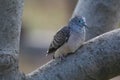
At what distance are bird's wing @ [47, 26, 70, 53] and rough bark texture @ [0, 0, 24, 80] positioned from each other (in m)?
0.35

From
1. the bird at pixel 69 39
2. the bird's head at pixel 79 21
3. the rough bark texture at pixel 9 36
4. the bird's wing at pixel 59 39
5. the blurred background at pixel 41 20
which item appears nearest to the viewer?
the rough bark texture at pixel 9 36

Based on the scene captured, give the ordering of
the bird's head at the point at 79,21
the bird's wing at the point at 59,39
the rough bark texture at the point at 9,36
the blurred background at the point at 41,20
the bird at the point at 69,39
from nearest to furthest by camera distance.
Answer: the rough bark texture at the point at 9,36 < the bird at the point at 69,39 < the bird's wing at the point at 59,39 < the bird's head at the point at 79,21 < the blurred background at the point at 41,20

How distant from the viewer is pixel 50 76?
193cm

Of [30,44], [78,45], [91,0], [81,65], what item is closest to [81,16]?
[91,0]

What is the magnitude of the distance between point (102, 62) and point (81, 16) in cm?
54

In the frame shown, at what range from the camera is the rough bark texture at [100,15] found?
7.97 ft

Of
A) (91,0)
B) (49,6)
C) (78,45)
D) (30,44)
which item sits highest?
(49,6)

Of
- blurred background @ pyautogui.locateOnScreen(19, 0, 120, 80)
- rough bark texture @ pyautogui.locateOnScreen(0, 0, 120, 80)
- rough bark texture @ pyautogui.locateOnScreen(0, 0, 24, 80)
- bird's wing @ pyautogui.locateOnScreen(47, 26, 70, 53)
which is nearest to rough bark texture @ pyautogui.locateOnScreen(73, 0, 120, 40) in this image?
bird's wing @ pyautogui.locateOnScreen(47, 26, 70, 53)

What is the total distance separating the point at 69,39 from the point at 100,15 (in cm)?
29

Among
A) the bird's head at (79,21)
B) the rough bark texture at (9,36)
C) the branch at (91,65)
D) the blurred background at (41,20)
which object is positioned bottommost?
the branch at (91,65)

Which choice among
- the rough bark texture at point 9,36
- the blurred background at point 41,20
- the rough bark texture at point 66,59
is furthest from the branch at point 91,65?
the blurred background at point 41,20

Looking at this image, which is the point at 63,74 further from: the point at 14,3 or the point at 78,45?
the point at 14,3

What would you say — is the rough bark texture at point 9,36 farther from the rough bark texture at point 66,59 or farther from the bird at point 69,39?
the bird at point 69,39

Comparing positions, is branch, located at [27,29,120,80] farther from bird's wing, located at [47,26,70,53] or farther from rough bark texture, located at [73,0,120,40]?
rough bark texture, located at [73,0,120,40]
